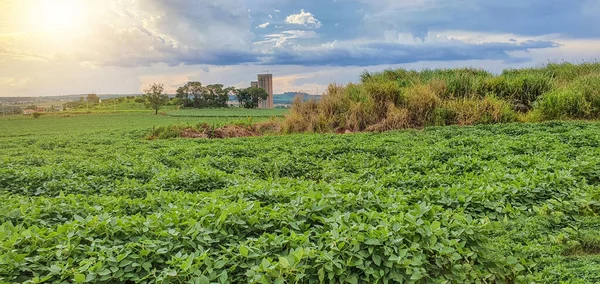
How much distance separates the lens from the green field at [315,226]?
216 centimetres

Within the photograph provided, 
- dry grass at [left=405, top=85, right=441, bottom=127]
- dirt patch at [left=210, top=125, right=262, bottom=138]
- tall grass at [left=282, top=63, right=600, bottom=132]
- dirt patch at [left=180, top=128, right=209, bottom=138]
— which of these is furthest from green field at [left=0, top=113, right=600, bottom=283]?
dirt patch at [left=210, top=125, right=262, bottom=138]

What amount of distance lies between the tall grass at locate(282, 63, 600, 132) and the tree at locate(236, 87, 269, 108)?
5.33m

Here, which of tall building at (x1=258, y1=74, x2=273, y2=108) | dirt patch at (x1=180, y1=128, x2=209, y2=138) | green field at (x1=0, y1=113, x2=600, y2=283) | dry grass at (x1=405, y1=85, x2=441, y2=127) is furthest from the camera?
tall building at (x1=258, y1=74, x2=273, y2=108)

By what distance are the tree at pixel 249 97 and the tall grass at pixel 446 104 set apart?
5.33 m

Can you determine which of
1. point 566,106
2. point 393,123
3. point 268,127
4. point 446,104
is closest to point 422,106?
point 446,104

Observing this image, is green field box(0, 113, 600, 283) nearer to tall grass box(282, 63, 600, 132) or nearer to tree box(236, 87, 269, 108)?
tall grass box(282, 63, 600, 132)

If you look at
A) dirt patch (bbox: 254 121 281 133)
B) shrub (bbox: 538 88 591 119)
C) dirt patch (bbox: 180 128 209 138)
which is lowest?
dirt patch (bbox: 180 128 209 138)

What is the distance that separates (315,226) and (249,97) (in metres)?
16.5

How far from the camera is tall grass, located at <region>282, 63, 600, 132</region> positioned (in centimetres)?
1089

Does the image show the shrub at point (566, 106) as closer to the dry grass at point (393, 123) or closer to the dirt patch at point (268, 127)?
the dry grass at point (393, 123)

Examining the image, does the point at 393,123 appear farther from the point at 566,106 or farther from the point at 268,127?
the point at 566,106

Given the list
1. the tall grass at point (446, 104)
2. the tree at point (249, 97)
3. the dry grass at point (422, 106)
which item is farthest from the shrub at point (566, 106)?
the tree at point (249, 97)

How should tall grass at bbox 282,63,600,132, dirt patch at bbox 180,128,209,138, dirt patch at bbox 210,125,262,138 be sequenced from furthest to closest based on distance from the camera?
1. dirt patch at bbox 210,125,262,138
2. dirt patch at bbox 180,128,209,138
3. tall grass at bbox 282,63,600,132

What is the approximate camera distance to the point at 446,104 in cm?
1149
